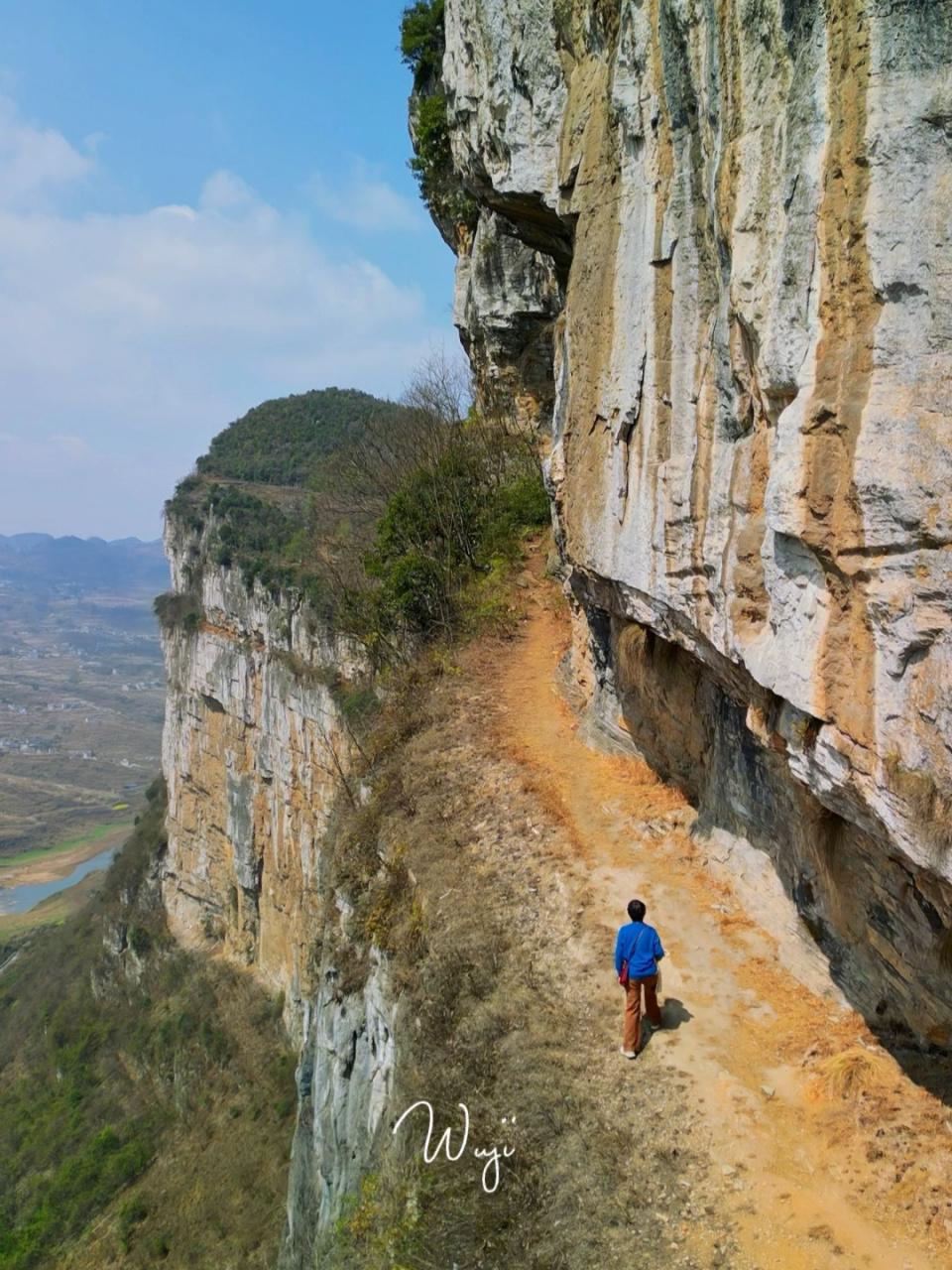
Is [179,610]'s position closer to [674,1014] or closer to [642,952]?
[674,1014]

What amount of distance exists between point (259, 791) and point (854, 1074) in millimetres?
28089

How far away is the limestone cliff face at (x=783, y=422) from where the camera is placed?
439cm

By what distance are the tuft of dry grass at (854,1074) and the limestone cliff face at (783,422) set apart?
0.37 metres

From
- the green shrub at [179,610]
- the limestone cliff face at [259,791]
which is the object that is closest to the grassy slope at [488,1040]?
the limestone cliff face at [259,791]

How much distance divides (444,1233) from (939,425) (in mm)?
6337

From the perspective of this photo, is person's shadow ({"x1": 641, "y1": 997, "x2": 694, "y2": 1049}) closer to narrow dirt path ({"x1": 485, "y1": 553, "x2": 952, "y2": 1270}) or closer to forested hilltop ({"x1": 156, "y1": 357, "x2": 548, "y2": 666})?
narrow dirt path ({"x1": 485, "y1": 553, "x2": 952, "y2": 1270})

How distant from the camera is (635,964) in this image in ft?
21.6

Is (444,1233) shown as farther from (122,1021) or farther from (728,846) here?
(122,1021)

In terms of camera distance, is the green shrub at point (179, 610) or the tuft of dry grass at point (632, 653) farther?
the green shrub at point (179, 610)

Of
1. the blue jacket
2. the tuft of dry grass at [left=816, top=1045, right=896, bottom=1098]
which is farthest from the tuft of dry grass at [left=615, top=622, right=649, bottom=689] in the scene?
the tuft of dry grass at [left=816, top=1045, right=896, bottom=1098]

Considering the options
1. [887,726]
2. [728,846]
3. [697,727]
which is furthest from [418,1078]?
[887,726]

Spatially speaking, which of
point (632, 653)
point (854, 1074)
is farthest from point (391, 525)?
point (854, 1074)

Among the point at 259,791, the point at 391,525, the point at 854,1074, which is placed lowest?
the point at 259,791

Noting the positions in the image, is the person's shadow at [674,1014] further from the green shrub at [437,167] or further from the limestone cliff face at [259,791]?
the green shrub at [437,167]
